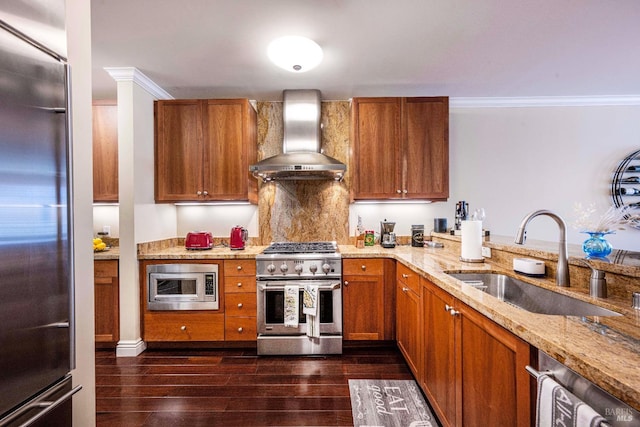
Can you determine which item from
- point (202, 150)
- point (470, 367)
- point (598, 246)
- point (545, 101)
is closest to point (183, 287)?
point (202, 150)

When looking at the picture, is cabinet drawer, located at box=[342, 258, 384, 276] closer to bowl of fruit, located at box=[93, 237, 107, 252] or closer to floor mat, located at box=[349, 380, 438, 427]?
floor mat, located at box=[349, 380, 438, 427]

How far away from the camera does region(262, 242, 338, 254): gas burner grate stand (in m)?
2.89

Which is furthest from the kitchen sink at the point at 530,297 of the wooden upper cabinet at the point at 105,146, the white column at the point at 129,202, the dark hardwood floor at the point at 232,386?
the wooden upper cabinet at the point at 105,146

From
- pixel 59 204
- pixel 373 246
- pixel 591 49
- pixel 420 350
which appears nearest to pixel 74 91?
pixel 59 204

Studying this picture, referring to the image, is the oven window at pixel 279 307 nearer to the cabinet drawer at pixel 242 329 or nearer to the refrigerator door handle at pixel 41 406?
the cabinet drawer at pixel 242 329

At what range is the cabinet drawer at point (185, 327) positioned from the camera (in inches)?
111

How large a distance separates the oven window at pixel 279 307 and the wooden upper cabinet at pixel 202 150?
3.47 ft

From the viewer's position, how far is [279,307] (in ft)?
9.15

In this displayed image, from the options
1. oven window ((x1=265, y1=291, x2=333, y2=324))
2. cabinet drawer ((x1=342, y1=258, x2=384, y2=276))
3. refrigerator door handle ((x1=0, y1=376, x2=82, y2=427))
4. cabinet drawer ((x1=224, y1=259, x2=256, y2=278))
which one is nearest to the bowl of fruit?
cabinet drawer ((x1=224, y1=259, x2=256, y2=278))

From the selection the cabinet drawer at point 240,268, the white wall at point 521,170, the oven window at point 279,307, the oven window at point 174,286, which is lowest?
the oven window at point 279,307

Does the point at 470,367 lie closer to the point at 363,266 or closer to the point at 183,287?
the point at 363,266

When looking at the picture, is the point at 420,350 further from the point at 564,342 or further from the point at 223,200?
the point at 223,200

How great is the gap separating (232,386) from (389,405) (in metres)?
1.14

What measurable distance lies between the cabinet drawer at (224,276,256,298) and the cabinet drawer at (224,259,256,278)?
0.04 meters
